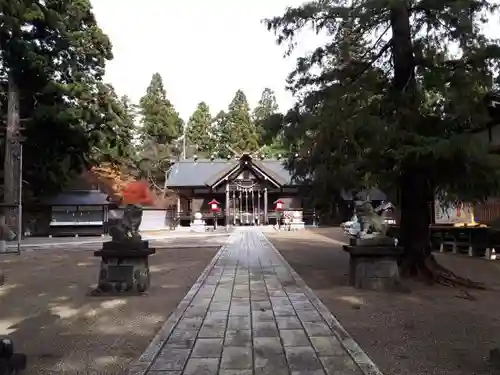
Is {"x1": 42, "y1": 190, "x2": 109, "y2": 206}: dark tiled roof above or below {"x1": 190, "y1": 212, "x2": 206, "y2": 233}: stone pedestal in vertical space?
above

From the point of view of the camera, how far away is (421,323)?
6289mm

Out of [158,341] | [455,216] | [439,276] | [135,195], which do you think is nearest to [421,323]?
[158,341]

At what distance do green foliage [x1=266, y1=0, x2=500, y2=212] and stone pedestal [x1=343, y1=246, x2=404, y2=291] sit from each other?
1.24 m

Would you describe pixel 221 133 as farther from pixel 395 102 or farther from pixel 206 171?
pixel 395 102

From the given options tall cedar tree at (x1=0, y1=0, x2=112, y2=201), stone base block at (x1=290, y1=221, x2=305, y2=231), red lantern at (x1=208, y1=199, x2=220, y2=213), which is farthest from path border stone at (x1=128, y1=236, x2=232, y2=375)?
red lantern at (x1=208, y1=199, x2=220, y2=213)

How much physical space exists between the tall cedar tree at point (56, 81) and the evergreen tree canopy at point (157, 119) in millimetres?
25388

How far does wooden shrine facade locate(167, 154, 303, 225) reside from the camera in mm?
40469

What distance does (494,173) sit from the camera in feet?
25.7

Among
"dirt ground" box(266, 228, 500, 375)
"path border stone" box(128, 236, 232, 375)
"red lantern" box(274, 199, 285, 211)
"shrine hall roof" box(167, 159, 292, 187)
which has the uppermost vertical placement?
"shrine hall roof" box(167, 159, 292, 187)

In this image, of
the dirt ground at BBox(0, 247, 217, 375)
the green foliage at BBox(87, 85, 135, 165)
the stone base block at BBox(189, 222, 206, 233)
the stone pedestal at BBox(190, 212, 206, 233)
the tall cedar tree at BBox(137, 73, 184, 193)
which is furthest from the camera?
→ the tall cedar tree at BBox(137, 73, 184, 193)

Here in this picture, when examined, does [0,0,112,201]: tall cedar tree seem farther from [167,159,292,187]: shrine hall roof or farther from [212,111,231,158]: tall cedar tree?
→ [212,111,231,158]: tall cedar tree

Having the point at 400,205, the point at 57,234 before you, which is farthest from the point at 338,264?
the point at 57,234

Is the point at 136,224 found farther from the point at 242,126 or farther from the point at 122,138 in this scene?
the point at 242,126

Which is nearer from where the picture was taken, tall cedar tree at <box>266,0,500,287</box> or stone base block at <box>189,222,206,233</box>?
tall cedar tree at <box>266,0,500,287</box>
